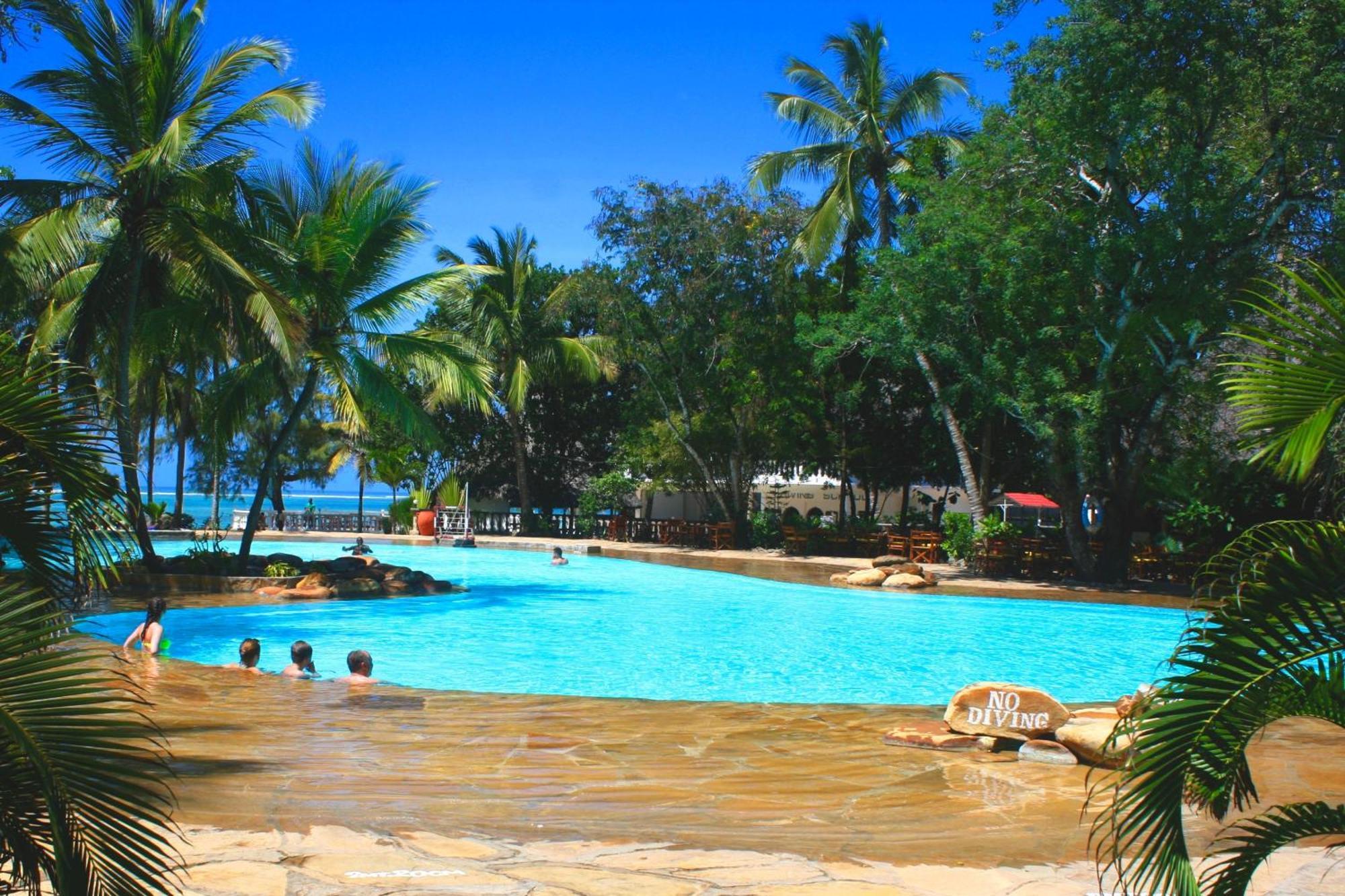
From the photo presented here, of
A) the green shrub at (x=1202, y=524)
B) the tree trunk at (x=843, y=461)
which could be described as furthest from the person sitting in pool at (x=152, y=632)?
the tree trunk at (x=843, y=461)

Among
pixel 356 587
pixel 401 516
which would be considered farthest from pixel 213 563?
pixel 401 516

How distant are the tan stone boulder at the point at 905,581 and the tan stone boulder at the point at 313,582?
9639mm

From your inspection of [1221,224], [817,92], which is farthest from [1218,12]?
[817,92]

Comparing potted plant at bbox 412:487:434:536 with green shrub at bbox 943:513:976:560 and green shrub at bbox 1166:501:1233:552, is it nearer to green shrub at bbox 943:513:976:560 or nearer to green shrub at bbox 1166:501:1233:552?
green shrub at bbox 943:513:976:560

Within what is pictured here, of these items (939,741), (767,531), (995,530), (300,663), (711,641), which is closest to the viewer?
(939,741)

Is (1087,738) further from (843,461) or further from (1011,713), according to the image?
(843,461)

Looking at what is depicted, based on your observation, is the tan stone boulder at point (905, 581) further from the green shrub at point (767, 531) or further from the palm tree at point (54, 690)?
the palm tree at point (54, 690)

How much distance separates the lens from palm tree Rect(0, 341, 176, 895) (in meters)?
2.69

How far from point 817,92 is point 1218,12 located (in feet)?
39.5

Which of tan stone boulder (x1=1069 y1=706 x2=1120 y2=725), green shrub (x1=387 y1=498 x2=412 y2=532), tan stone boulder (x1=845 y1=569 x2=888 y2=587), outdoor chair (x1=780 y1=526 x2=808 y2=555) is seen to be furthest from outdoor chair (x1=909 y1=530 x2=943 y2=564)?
green shrub (x1=387 y1=498 x2=412 y2=532)

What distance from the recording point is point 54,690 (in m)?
2.71

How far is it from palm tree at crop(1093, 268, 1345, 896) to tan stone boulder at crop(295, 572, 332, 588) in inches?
623

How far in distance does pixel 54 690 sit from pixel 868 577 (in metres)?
18.6

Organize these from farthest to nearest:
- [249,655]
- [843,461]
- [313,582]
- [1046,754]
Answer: [843,461]
[313,582]
[249,655]
[1046,754]
